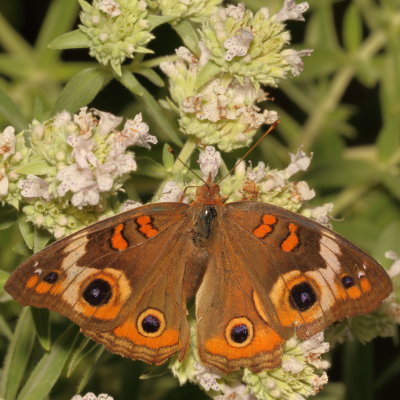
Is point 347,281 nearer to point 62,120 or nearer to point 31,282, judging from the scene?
point 31,282

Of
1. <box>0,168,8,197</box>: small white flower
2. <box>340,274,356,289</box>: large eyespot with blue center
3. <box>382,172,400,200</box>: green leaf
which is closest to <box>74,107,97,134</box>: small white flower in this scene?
<box>0,168,8,197</box>: small white flower

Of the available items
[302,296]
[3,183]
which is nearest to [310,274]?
[302,296]

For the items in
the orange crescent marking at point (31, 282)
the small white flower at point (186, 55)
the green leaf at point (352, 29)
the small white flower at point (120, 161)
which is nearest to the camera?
the orange crescent marking at point (31, 282)

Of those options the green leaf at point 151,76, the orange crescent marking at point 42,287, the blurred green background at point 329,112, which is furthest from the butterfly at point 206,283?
the blurred green background at point 329,112

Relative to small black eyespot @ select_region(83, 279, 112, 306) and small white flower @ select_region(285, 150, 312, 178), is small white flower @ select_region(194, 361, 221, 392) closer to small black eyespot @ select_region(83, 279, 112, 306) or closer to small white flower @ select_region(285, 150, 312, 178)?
small black eyespot @ select_region(83, 279, 112, 306)

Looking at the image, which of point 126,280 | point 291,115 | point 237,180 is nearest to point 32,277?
point 126,280

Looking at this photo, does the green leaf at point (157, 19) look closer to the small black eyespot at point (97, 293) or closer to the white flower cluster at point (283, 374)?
the small black eyespot at point (97, 293)

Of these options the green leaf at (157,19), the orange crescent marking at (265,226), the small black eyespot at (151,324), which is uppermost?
the green leaf at (157,19)
